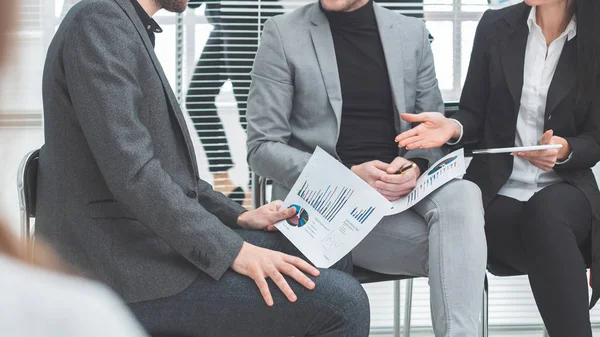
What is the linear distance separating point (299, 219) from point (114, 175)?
49 cm

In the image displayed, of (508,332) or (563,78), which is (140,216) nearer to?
(563,78)

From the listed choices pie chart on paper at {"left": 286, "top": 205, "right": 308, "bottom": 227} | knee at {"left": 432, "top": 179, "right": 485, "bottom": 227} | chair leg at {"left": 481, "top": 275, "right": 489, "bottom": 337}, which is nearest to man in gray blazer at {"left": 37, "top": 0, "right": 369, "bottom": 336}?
pie chart on paper at {"left": 286, "top": 205, "right": 308, "bottom": 227}

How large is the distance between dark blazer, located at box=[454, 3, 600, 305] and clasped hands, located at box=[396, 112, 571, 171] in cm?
5

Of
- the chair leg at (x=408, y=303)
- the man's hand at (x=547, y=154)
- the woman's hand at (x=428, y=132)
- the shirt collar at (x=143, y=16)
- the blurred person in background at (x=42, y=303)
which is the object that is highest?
the shirt collar at (x=143, y=16)

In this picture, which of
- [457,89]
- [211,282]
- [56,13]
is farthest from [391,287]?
→ [211,282]

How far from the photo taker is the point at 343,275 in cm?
151

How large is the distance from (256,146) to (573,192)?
83 cm

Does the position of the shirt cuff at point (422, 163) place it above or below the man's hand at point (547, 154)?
below

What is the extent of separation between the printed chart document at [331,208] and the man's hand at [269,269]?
157mm

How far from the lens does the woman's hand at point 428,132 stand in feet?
6.29

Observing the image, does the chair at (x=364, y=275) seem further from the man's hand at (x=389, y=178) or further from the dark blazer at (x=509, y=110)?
the dark blazer at (x=509, y=110)

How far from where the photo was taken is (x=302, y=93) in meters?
2.09

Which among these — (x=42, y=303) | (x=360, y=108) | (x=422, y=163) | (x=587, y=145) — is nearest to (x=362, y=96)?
(x=360, y=108)

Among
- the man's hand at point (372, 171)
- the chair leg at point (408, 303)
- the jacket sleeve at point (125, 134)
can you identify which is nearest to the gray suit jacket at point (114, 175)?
the jacket sleeve at point (125, 134)
